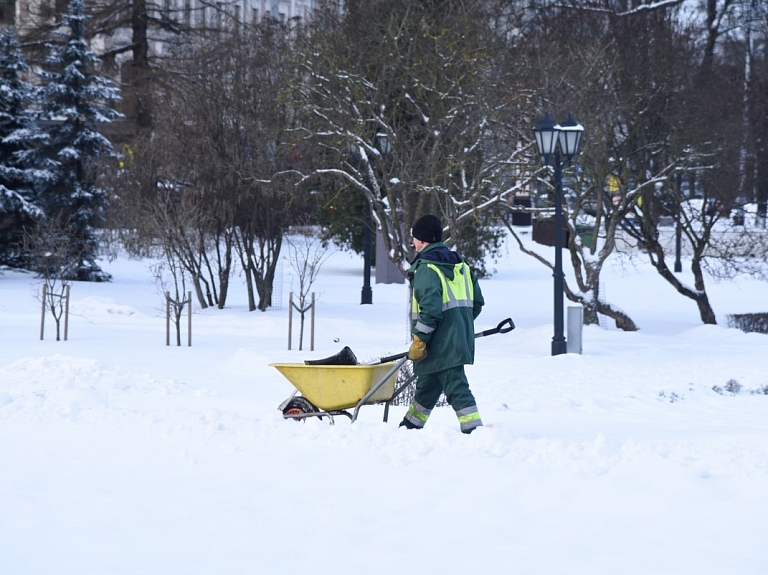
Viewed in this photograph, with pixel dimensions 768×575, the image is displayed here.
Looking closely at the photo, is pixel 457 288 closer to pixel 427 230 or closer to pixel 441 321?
pixel 441 321

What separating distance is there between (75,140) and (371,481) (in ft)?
86.2

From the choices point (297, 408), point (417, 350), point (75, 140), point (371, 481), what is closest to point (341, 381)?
point (297, 408)

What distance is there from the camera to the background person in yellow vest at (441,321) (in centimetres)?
720

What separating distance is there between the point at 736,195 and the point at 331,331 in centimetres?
826

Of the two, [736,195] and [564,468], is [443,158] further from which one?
[564,468]

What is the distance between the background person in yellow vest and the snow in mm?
347

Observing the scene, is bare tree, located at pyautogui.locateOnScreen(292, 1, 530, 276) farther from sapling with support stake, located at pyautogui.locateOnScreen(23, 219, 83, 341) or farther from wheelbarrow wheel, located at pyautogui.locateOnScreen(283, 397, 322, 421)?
wheelbarrow wheel, located at pyautogui.locateOnScreen(283, 397, 322, 421)

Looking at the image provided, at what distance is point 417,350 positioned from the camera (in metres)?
7.13

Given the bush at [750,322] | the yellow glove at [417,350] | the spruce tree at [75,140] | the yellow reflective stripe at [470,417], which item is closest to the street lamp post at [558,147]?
the bush at [750,322]

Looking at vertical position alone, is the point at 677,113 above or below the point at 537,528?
above

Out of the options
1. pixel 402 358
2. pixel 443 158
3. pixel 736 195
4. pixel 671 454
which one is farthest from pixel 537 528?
pixel 736 195

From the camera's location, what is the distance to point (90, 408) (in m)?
8.59

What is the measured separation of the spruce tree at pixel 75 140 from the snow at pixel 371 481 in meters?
19.5

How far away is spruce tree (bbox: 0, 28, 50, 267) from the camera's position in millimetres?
30016
